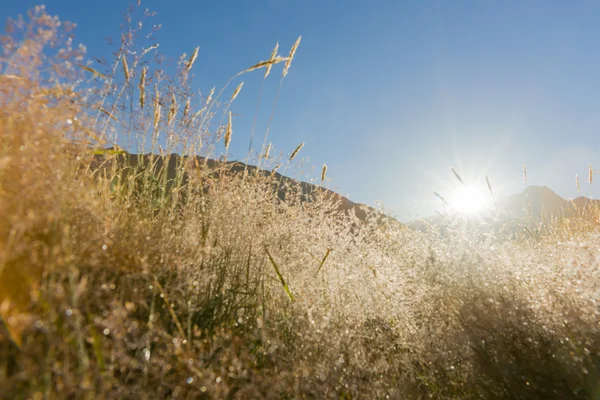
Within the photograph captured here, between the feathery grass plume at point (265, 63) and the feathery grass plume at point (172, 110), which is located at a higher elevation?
the feathery grass plume at point (265, 63)

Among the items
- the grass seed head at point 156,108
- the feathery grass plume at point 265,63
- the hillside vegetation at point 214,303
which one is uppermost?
the feathery grass plume at point 265,63

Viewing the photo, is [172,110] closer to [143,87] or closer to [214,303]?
[143,87]

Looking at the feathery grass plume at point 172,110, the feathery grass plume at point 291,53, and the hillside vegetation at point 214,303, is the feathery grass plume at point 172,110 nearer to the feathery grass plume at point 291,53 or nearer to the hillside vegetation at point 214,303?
the hillside vegetation at point 214,303

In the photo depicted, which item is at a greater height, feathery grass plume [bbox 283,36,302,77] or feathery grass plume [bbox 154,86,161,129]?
feathery grass plume [bbox 283,36,302,77]

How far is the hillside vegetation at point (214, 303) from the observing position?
2.55 feet

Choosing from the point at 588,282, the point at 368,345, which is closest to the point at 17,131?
the point at 368,345

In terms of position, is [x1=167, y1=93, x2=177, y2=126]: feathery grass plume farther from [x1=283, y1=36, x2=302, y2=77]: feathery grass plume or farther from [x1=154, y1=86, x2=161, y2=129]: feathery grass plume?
[x1=283, y1=36, x2=302, y2=77]: feathery grass plume

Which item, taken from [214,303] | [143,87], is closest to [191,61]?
[143,87]

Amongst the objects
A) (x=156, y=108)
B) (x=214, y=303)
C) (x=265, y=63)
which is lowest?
(x=214, y=303)

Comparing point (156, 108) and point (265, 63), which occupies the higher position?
point (265, 63)

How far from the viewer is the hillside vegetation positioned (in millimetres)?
776

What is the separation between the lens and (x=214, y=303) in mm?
1320

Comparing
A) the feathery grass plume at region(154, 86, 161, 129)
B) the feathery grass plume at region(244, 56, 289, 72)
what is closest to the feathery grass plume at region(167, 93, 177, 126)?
the feathery grass plume at region(154, 86, 161, 129)

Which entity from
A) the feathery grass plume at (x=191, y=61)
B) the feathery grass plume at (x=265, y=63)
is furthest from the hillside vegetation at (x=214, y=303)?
the feathery grass plume at (x=191, y=61)
